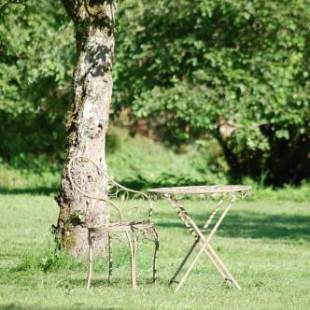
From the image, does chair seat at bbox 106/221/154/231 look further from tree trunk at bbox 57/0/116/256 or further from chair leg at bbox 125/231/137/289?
tree trunk at bbox 57/0/116/256

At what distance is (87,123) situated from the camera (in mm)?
11484

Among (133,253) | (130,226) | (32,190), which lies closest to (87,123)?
(130,226)

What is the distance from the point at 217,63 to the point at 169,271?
10988 mm

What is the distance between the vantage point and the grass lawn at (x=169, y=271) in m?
8.88

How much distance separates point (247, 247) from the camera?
13.8 meters

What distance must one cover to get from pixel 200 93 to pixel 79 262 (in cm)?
1095

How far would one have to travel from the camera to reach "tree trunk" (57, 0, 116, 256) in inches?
446

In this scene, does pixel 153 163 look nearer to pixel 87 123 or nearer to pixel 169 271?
pixel 87 123

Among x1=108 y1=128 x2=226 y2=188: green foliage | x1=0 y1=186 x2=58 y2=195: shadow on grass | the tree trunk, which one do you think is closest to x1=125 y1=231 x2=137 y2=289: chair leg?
the tree trunk

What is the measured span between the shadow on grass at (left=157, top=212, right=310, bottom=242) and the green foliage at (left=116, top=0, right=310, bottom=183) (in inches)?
126

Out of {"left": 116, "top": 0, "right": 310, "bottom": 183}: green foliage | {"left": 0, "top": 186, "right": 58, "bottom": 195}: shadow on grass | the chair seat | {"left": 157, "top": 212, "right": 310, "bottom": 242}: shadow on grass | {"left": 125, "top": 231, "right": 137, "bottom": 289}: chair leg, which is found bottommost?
{"left": 0, "top": 186, "right": 58, "bottom": 195}: shadow on grass

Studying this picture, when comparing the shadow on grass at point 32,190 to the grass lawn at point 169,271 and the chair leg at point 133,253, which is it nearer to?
the grass lawn at point 169,271

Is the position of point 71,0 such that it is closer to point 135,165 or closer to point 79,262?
point 79,262

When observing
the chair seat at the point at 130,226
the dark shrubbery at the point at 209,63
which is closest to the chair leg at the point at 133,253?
the chair seat at the point at 130,226
